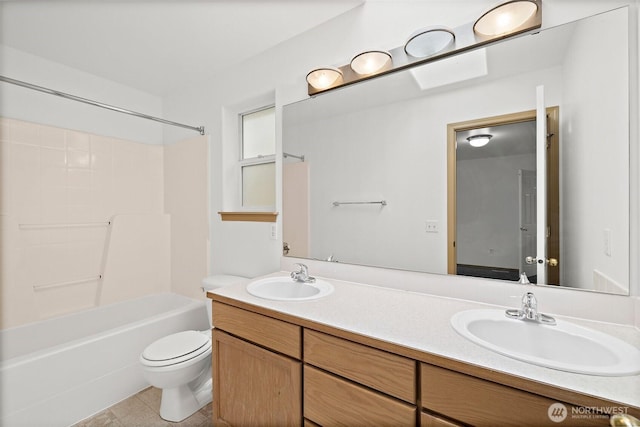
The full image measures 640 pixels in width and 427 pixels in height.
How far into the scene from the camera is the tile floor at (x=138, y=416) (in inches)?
63.6

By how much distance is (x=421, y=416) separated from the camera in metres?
0.85

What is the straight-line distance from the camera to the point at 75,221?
7.61 ft

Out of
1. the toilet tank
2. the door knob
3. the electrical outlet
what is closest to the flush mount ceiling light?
the electrical outlet

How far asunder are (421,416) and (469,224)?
32.7 inches

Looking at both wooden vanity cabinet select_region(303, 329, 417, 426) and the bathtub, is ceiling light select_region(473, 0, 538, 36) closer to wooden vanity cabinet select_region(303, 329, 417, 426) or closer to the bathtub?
wooden vanity cabinet select_region(303, 329, 417, 426)

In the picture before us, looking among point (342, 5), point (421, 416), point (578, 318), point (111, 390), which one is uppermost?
point (342, 5)

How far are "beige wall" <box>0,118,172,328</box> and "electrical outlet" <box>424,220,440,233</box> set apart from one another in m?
2.54

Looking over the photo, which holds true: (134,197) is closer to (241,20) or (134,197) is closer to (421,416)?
(241,20)

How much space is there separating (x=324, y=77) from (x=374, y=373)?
5.20ft

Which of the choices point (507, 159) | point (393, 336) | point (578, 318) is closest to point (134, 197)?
point (393, 336)

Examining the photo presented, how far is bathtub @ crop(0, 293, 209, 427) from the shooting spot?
146 cm

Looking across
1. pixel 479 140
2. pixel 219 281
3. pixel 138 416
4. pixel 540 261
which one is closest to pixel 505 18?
pixel 479 140

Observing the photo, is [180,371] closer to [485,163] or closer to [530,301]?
[530,301]

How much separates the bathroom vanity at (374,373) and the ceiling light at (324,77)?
1.22 meters
